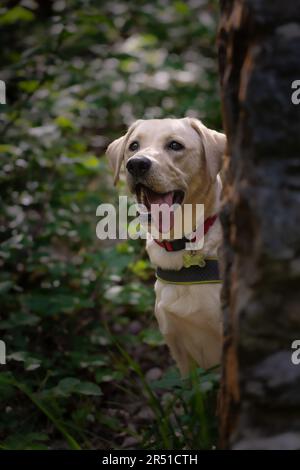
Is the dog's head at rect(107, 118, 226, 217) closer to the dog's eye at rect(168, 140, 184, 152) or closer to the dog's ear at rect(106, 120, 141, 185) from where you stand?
the dog's eye at rect(168, 140, 184, 152)

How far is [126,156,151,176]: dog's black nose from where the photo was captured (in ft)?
8.94

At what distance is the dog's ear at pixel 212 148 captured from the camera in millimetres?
2836

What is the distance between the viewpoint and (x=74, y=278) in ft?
12.8

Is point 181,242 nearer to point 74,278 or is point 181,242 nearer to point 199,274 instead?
point 199,274

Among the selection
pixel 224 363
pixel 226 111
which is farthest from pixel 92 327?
pixel 226 111

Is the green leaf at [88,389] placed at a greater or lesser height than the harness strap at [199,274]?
Result: lesser

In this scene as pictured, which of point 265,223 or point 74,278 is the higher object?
point 265,223

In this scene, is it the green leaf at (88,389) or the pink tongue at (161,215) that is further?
the pink tongue at (161,215)

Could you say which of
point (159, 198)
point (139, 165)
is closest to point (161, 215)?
point (159, 198)

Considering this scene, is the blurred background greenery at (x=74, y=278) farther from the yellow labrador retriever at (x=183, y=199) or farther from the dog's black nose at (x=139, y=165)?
the dog's black nose at (x=139, y=165)

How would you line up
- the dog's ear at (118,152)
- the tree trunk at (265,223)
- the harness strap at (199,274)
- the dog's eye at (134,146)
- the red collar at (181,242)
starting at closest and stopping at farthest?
the tree trunk at (265,223) → the harness strap at (199,274) → the red collar at (181,242) → the dog's eye at (134,146) → the dog's ear at (118,152)

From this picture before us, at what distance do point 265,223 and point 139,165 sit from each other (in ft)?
4.34

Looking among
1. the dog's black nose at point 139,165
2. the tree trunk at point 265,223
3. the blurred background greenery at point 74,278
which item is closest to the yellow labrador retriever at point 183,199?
the dog's black nose at point 139,165
